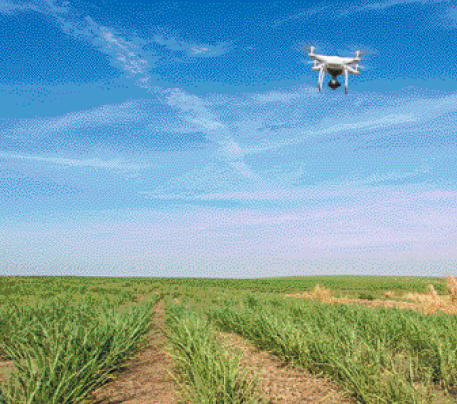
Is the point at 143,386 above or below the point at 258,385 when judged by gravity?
below

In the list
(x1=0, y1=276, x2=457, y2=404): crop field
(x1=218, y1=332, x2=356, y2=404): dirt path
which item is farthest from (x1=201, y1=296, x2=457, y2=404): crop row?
(x1=218, y1=332, x2=356, y2=404): dirt path

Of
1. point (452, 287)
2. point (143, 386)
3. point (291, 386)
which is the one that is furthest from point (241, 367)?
point (452, 287)

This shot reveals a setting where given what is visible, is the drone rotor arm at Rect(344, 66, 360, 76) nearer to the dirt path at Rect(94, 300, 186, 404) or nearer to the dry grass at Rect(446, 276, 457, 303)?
the dirt path at Rect(94, 300, 186, 404)

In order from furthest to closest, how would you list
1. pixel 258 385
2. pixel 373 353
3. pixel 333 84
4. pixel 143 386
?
pixel 333 84
pixel 143 386
pixel 258 385
pixel 373 353

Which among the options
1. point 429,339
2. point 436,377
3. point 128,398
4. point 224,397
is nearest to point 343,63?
point 429,339

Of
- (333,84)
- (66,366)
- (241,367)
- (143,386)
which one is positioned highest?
(333,84)

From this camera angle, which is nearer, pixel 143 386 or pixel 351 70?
pixel 143 386

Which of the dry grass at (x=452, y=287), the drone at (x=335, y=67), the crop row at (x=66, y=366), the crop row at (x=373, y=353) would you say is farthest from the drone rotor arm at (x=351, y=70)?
the dry grass at (x=452, y=287)

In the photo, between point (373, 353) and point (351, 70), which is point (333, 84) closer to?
point (351, 70)
